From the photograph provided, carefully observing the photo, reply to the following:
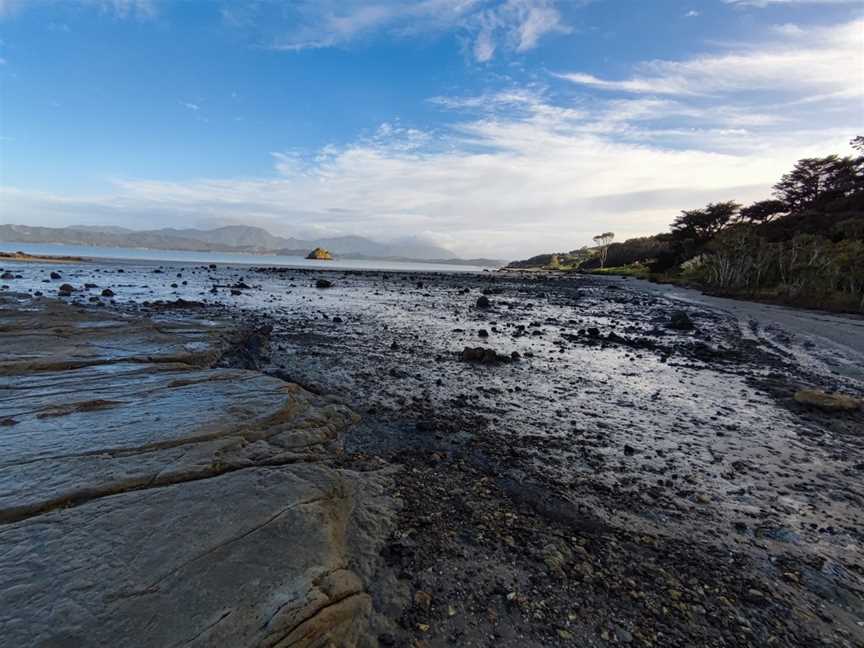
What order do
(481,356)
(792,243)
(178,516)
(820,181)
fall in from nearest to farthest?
(178,516), (481,356), (792,243), (820,181)

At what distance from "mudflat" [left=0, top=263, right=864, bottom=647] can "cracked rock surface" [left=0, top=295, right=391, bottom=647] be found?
39 mm

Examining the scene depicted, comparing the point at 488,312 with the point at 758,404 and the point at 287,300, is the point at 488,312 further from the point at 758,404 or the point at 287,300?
the point at 758,404

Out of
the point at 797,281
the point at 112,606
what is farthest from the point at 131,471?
the point at 797,281

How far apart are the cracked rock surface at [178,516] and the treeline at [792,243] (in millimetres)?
37751

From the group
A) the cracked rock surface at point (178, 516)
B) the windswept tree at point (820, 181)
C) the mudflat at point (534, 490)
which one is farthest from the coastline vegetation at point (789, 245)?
the cracked rock surface at point (178, 516)

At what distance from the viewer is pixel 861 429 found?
Answer: 8.13 metres

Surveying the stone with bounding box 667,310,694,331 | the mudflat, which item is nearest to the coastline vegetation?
the stone with bounding box 667,310,694,331

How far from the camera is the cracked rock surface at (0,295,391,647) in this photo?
274cm

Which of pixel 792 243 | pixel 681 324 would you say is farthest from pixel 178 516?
pixel 792 243

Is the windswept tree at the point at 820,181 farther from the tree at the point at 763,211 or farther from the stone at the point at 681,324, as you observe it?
the stone at the point at 681,324

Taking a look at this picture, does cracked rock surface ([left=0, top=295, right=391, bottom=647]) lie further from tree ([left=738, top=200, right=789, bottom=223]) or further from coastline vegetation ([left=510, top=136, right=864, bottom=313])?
tree ([left=738, top=200, right=789, bottom=223])

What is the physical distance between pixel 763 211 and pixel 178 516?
9892 centimetres

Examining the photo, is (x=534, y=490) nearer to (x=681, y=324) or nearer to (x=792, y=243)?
(x=681, y=324)

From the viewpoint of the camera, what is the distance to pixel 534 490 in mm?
5555
